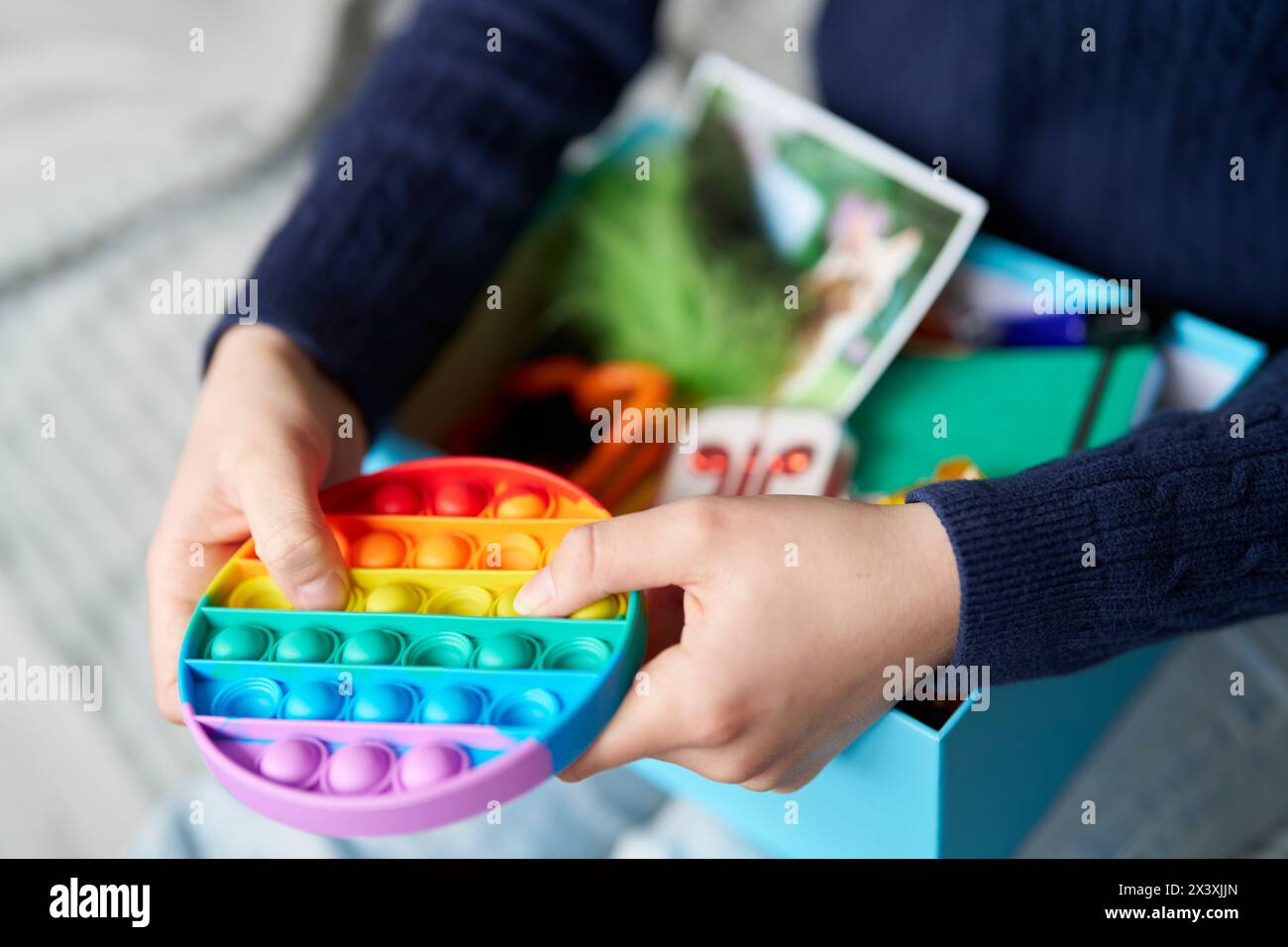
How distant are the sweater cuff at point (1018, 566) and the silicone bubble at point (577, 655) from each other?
136mm

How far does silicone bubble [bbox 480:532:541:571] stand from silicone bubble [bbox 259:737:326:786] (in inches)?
3.7

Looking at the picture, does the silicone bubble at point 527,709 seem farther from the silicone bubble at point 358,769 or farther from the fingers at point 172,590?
the fingers at point 172,590

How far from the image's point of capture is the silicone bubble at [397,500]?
449 mm

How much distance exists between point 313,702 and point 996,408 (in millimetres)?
407

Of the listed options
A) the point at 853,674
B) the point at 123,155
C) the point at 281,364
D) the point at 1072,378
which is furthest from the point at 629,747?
the point at 123,155

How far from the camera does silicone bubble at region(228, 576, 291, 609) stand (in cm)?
42

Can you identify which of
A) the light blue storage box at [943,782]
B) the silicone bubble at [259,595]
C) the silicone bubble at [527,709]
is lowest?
the light blue storage box at [943,782]

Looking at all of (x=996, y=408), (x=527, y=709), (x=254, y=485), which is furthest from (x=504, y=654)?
(x=996, y=408)

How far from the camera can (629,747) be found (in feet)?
1.28

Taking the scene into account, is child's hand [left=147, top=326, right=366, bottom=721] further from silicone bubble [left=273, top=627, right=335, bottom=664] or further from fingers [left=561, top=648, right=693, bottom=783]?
fingers [left=561, top=648, right=693, bottom=783]

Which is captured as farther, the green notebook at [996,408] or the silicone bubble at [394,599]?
the green notebook at [996,408]

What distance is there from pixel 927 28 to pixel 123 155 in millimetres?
701

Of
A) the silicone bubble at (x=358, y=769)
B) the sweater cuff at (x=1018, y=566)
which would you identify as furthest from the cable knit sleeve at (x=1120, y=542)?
the silicone bubble at (x=358, y=769)

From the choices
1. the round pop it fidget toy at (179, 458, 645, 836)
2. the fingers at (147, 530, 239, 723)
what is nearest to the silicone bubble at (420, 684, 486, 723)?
the round pop it fidget toy at (179, 458, 645, 836)
